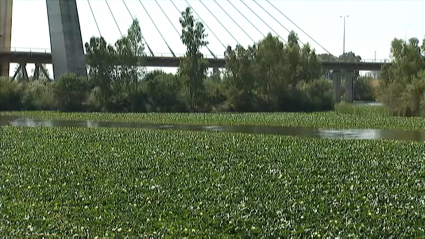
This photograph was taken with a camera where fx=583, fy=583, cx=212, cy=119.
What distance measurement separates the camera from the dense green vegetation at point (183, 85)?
209 feet

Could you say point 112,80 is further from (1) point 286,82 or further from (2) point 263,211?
(2) point 263,211

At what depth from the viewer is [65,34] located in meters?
57.2

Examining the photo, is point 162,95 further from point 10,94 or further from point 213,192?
point 213,192

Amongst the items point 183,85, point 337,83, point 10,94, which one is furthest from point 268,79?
point 337,83

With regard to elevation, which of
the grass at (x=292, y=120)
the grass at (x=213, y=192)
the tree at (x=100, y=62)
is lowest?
the grass at (x=213, y=192)

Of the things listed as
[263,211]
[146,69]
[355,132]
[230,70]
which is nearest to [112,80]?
[146,69]

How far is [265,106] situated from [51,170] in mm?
50652

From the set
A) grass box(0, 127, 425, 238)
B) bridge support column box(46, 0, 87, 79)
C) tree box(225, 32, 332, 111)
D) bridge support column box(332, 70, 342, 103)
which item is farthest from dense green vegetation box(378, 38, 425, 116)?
bridge support column box(332, 70, 342, 103)

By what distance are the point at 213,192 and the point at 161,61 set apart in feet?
212

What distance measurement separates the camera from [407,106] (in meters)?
52.1

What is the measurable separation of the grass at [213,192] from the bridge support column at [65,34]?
1436 inches

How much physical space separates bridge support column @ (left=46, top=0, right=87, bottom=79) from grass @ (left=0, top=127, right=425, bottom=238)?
120ft

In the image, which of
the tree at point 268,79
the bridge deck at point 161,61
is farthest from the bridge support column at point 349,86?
the tree at point 268,79

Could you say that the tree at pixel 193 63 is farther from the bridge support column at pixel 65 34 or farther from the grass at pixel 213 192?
the grass at pixel 213 192
